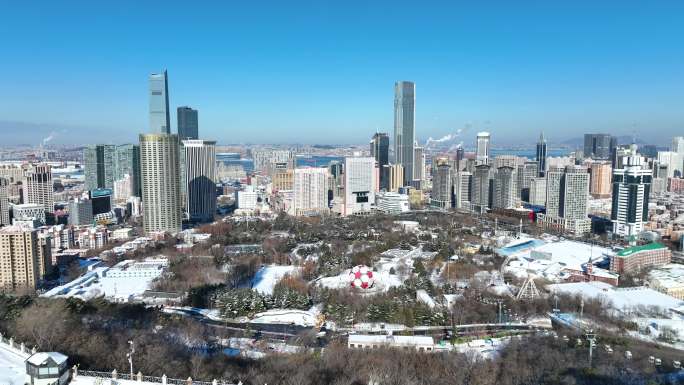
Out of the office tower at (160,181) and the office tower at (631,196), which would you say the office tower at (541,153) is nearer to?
the office tower at (631,196)

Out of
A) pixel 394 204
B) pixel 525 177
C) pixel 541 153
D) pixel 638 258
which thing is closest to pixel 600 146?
pixel 541 153

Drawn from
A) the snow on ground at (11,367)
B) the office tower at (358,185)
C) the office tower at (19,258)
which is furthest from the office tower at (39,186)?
the snow on ground at (11,367)

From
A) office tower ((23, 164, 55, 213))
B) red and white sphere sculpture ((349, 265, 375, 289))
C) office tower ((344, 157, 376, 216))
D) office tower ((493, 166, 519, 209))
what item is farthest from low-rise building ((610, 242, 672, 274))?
office tower ((23, 164, 55, 213))

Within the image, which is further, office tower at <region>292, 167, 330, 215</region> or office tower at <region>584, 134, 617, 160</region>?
office tower at <region>584, 134, 617, 160</region>

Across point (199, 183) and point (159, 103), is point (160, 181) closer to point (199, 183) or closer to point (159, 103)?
point (199, 183)

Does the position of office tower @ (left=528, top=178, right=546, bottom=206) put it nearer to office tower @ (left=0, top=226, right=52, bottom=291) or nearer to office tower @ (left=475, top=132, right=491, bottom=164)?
office tower @ (left=475, top=132, right=491, bottom=164)
